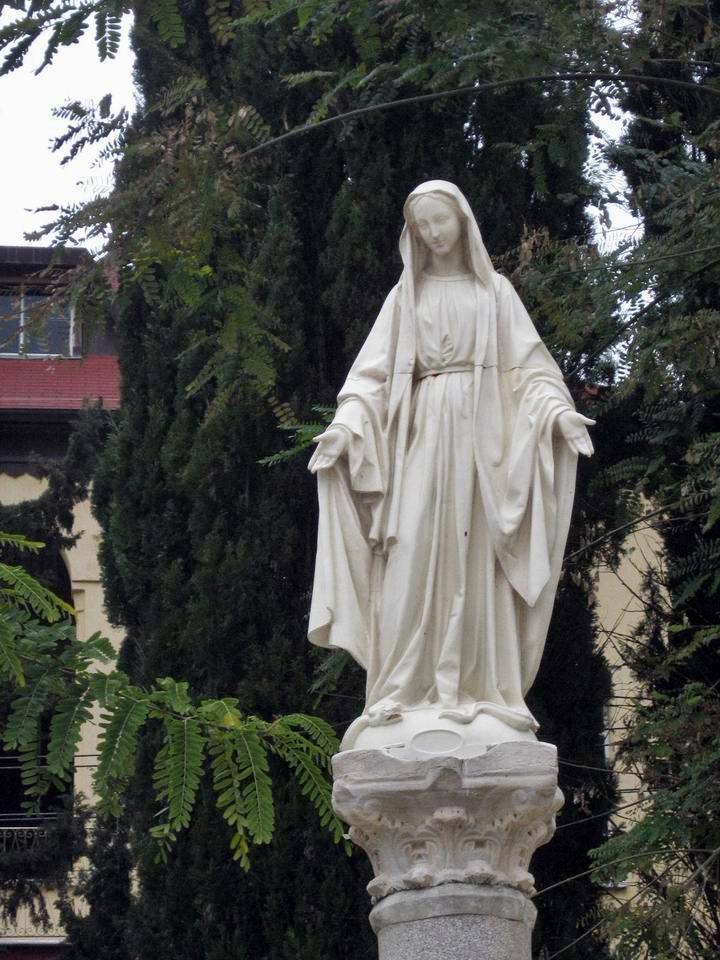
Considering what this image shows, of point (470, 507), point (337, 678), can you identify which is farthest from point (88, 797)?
point (470, 507)

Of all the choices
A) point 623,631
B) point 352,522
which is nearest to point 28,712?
point 352,522

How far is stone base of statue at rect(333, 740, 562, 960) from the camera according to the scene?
8.09m

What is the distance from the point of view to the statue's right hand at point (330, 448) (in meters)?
8.77

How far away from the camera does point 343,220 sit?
14.2 metres

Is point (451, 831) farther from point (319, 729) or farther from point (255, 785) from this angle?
point (319, 729)

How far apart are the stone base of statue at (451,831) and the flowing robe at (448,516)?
246 millimetres

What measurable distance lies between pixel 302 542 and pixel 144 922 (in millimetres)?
2586

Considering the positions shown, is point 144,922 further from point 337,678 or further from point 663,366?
point 663,366

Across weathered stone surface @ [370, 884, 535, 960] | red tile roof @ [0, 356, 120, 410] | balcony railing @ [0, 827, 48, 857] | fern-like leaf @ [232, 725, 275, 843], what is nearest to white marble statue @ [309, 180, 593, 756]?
weathered stone surface @ [370, 884, 535, 960]

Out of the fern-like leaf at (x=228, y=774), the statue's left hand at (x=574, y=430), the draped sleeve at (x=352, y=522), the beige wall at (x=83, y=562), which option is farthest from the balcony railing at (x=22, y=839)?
the statue's left hand at (x=574, y=430)

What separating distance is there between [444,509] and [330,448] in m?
0.53

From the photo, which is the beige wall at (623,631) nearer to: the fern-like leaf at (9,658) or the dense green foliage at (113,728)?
the dense green foliage at (113,728)

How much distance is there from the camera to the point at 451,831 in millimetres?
8180

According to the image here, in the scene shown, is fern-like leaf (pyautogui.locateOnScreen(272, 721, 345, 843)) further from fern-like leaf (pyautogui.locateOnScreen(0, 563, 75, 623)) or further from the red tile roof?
the red tile roof
